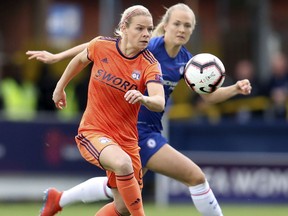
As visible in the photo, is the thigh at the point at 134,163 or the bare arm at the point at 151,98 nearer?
the bare arm at the point at 151,98

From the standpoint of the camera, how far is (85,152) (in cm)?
817

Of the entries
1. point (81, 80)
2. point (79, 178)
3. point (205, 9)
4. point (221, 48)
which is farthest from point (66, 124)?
point (205, 9)

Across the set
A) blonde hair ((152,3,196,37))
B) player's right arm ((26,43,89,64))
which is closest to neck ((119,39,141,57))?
player's right arm ((26,43,89,64))

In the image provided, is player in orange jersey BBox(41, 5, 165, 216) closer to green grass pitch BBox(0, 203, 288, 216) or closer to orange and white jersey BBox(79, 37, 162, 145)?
orange and white jersey BBox(79, 37, 162, 145)

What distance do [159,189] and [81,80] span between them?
8.98 ft

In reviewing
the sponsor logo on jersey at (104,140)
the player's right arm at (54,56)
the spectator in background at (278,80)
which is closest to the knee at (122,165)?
the sponsor logo on jersey at (104,140)

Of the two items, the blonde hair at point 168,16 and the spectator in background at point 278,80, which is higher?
the blonde hair at point 168,16

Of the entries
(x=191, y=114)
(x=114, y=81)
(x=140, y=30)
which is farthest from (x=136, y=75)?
(x=191, y=114)

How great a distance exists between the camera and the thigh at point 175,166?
8820mm

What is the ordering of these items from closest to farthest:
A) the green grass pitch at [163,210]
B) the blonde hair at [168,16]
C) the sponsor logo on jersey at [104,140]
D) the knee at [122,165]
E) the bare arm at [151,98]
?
1. the bare arm at [151,98]
2. the knee at [122,165]
3. the sponsor logo on jersey at [104,140]
4. the blonde hair at [168,16]
5. the green grass pitch at [163,210]

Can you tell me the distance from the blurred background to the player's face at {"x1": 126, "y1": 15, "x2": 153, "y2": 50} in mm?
5555

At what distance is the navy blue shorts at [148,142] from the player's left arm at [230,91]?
548 mm

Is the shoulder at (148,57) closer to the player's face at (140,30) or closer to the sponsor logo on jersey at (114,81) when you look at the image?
the player's face at (140,30)

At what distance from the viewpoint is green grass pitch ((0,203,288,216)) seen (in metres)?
11.9
